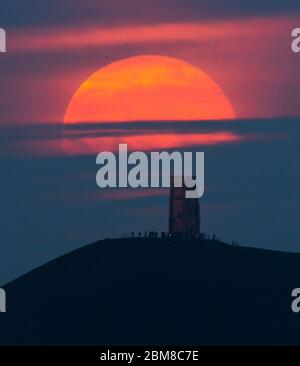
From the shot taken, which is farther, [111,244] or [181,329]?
[111,244]

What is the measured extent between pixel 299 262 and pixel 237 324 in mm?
9178

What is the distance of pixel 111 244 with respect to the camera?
137125 mm

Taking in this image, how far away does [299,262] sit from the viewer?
5335 inches

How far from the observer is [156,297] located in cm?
13125

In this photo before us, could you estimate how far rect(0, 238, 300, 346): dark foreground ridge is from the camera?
127000 mm

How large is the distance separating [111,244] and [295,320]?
15.8 m

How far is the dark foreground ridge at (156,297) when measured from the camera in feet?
417
